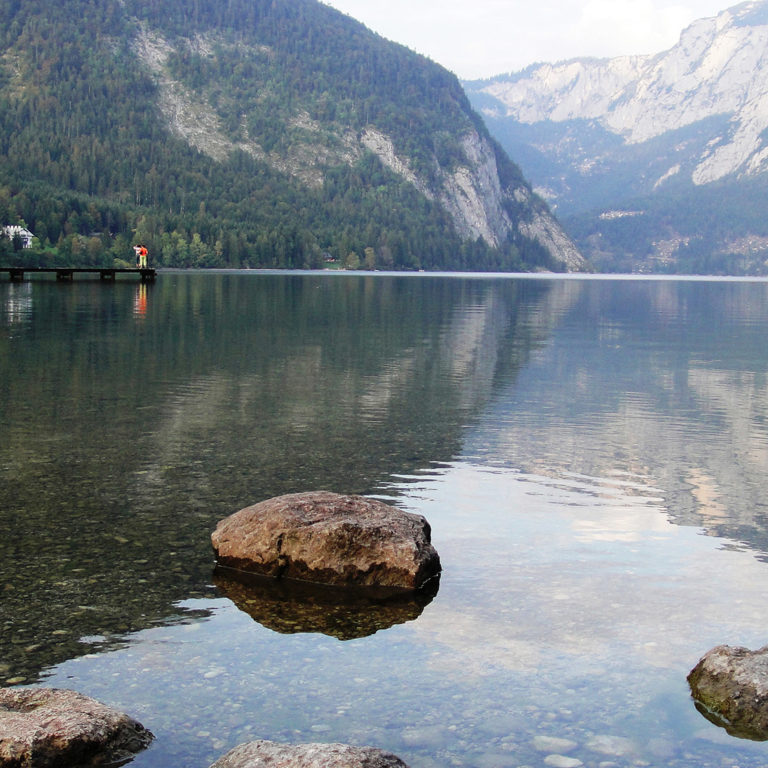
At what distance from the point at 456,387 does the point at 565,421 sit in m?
6.48

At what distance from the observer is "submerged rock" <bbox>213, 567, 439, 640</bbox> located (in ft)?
37.0

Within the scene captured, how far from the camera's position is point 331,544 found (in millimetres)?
12508

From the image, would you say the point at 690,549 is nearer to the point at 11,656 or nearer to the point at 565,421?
the point at 11,656

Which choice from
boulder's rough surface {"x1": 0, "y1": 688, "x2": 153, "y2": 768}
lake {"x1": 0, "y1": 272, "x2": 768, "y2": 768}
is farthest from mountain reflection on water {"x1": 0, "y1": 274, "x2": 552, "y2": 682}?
boulder's rough surface {"x1": 0, "y1": 688, "x2": 153, "y2": 768}

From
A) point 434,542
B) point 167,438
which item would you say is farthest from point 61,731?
point 167,438

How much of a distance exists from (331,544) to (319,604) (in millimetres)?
864

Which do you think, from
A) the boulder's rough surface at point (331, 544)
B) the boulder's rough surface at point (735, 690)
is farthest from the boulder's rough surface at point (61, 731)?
the boulder's rough surface at point (735, 690)

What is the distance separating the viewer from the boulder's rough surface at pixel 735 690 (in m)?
8.88

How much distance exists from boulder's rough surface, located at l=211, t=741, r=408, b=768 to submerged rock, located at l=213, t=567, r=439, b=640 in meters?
3.49

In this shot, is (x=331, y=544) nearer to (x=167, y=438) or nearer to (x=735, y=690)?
(x=735, y=690)

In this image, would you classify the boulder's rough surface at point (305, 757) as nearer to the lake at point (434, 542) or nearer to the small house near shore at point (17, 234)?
the lake at point (434, 542)

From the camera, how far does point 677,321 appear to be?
7338 cm

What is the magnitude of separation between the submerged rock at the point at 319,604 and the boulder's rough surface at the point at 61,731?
9.88ft

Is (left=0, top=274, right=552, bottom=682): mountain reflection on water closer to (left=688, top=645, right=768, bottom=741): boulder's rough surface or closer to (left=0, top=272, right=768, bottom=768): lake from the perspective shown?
(left=0, top=272, right=768, bottom=768): lake
